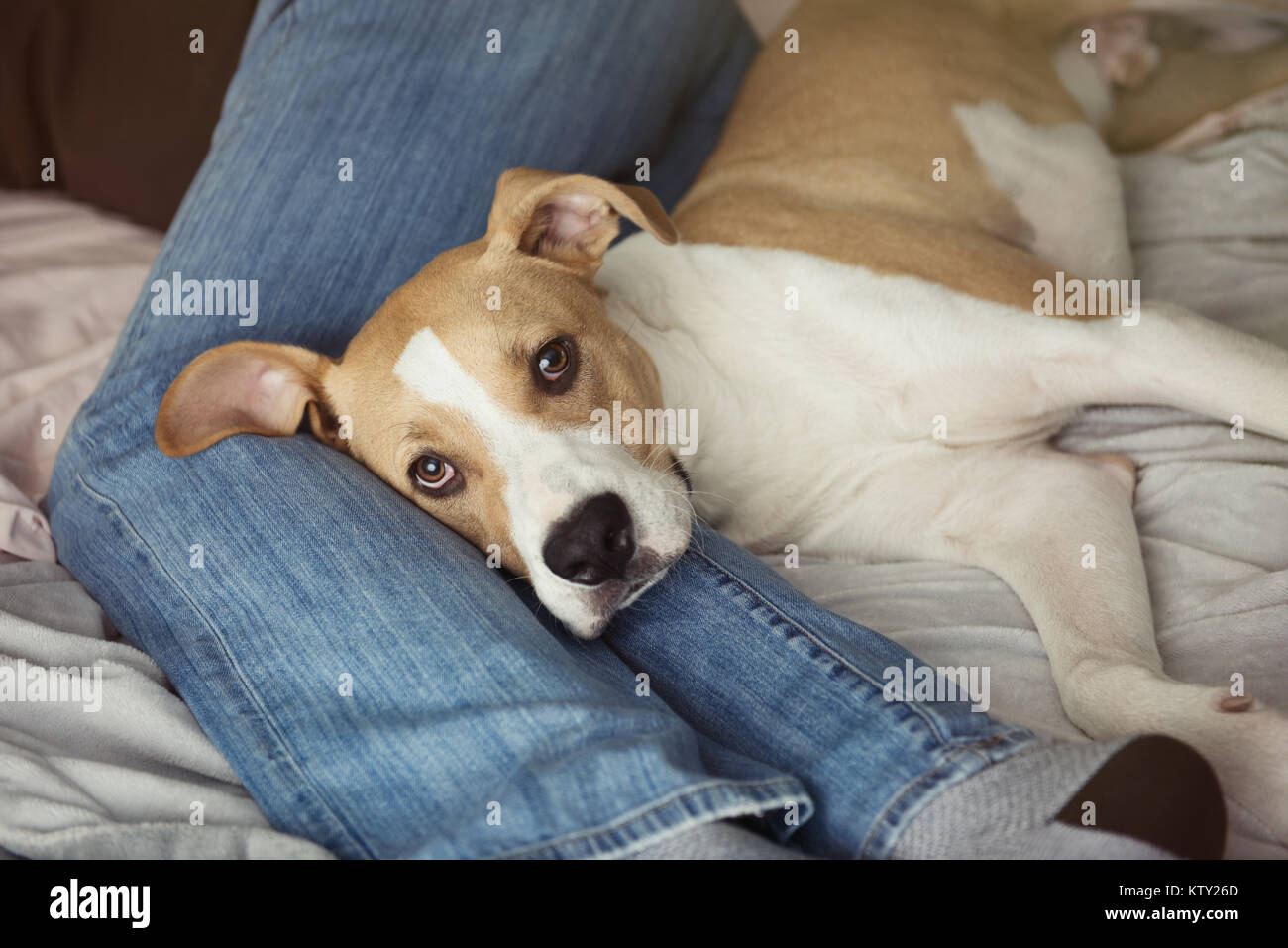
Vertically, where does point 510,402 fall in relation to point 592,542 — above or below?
above

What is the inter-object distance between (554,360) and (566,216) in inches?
22.9

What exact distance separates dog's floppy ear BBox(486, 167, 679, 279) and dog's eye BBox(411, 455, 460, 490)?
595 mm

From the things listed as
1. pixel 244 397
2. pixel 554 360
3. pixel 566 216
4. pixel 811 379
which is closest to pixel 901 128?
pixel 811 379

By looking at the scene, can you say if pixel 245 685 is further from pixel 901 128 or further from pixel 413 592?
pixel 901 128

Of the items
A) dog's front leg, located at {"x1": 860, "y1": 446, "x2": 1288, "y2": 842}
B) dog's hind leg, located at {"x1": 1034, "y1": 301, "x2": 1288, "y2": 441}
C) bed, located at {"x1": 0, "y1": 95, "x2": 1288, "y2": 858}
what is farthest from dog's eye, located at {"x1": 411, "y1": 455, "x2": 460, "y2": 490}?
dog's hind leg, located at {"x1": 1034, "y1": 301, "x2": 1288, "y2": 441}

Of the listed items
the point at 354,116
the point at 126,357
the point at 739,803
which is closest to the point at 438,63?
the point at 354,116

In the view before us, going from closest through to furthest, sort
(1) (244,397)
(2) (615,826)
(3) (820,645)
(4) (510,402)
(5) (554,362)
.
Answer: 1. (2) (615,826)
2. (3) (820,645)
3. (4) (510,402)
4. (5) (554,362)
5. (1) (244,397)

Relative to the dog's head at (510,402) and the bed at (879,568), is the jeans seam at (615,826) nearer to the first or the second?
the bed at (879,568)

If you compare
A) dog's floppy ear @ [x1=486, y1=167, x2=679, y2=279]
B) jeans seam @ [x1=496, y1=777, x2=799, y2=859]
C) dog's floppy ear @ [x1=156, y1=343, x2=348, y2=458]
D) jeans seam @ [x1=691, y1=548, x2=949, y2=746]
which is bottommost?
jeans seam @ [x1=496, y1=777, x2=799, y2=859]

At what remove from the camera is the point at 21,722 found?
2248 mm

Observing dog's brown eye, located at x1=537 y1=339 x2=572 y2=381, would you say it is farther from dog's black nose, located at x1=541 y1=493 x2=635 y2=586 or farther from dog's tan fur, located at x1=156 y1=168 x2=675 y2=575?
A: dog's black nose, located at x1=541 y1=493 x2=635 y2=586

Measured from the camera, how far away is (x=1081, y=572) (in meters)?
2.52

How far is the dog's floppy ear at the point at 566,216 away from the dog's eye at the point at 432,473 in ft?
1.95

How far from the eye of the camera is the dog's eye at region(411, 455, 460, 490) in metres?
2.49
